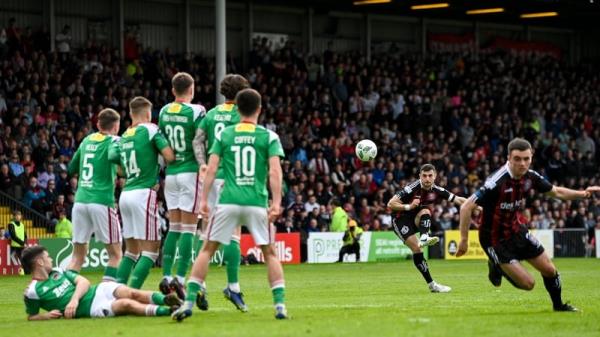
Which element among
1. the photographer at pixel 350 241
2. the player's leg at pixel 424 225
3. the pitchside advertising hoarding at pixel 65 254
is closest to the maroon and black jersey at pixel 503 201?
the player's leg at pixel 424 225

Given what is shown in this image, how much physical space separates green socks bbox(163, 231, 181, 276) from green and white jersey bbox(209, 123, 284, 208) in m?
2.39

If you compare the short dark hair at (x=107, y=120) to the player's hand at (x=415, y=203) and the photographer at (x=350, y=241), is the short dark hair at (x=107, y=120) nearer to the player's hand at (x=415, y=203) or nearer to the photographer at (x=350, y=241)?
the player's hand at (x=415, y=203)

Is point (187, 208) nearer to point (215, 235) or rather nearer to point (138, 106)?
point (138, 106)

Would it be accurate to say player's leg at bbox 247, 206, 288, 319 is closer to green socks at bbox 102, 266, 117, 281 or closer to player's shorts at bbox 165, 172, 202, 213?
player's shorts at bbox 165, 172, 202, 213

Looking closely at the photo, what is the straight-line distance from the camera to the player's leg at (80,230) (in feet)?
49.5

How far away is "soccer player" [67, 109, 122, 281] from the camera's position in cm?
1504

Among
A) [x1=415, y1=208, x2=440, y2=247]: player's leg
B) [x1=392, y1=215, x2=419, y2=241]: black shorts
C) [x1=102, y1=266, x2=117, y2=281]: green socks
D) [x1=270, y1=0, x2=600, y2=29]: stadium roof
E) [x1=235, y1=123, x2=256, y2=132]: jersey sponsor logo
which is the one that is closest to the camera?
[x1=235, y1=123, x2=256, y2=132]: jersey sponsor logo

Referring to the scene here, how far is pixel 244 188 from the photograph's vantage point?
12578 millimetres

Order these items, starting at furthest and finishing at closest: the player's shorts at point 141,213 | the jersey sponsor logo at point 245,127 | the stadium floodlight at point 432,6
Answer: the stadium floodlight at point 432,6, the player's shorts at point 141,213, the jersey sponsor logo at point 245,127

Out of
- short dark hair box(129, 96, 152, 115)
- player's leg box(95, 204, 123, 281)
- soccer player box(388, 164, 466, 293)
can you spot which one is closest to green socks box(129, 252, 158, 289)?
player's leg box(95, 204, 123, 281)

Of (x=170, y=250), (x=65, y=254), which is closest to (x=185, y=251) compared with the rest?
(x=170, y=250)

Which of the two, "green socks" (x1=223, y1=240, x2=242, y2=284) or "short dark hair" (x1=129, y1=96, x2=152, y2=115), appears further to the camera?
"short dark hair" (x1=129, y1=96, x2=152, y2=115)

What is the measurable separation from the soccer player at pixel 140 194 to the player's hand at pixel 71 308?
906mm

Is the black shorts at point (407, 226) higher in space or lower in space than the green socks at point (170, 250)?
lower
